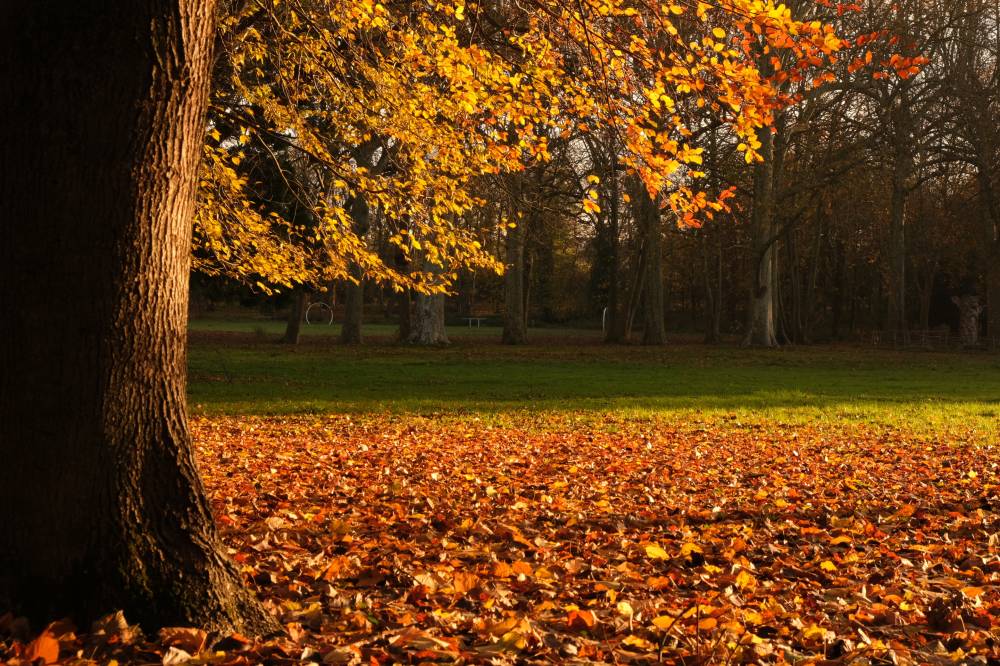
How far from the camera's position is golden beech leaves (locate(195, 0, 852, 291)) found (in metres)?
6.98

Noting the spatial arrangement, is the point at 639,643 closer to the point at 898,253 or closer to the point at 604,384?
the point at 604,384

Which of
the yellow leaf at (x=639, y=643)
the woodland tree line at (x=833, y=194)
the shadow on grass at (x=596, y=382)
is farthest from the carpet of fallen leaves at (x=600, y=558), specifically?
the woodland tree line at (x=833, y=194)

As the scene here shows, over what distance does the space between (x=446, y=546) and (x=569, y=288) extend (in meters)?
62.8

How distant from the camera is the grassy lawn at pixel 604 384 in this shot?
1437cm

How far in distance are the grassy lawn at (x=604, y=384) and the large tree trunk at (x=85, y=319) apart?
32.2 ft

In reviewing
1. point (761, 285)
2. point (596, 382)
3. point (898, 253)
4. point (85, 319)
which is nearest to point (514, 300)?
point (761, 285)

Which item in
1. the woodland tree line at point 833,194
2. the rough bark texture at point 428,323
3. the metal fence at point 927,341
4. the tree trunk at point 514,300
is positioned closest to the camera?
the woodland tree line at point 833,194

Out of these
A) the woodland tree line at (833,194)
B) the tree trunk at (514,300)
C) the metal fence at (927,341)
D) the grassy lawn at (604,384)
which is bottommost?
the grassy lawn at (604,384)

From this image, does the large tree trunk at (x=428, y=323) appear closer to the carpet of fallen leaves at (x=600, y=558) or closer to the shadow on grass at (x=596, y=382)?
the shadow on grass at (x=596, y=382)

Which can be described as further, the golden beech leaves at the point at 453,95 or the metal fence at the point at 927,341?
the metal fence at the point at 927,341

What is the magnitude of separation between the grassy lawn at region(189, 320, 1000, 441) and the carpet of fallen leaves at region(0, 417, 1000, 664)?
15.6 feet

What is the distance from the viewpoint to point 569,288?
2665 inches

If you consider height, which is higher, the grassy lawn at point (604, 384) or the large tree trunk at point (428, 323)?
the large tree trunk at point (428, 323)

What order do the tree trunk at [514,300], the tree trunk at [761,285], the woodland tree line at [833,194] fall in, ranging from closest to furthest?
the woodland tree line at [833,194], the tree trunk at [514,300], the tree trunk at [761,285]
